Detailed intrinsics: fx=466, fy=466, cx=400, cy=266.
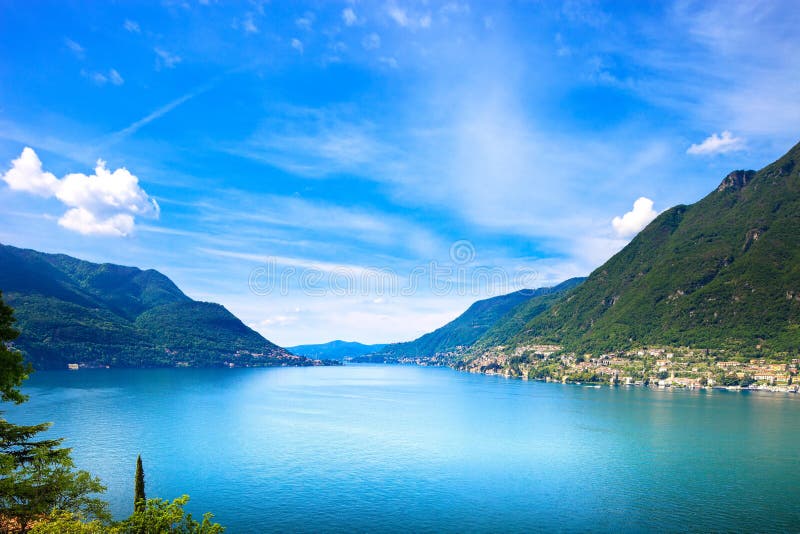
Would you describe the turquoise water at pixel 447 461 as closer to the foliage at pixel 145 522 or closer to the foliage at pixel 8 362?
the foliage at pixel 145 522

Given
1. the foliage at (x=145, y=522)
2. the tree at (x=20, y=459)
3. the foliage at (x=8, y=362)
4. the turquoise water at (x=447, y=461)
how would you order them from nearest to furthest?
the foliage at (x=8, y=362), the tree at (x=20, y=459), the foliage at (x=145, y=522), the turquoise water at (x=447, y=461)

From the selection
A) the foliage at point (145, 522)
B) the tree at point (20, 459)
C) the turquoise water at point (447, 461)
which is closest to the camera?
the tree at point (20, 459)

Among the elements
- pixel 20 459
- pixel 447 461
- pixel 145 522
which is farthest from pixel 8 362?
pixel 447 461

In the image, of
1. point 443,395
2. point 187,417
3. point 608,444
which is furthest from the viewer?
point 443,395

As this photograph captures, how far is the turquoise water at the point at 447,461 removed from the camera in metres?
50.1

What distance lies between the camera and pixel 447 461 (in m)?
75.2

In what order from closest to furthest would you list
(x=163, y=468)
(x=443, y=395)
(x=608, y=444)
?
1. (x=163, y=468)
2. (x=608, y=444)
3. (x=443, y=395)

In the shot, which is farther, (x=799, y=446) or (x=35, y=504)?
(x=799, y=446)

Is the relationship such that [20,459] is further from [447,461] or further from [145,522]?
[447,461]

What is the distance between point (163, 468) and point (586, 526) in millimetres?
55764

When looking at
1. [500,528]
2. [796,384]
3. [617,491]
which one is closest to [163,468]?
[500,528]

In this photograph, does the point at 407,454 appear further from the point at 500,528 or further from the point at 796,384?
the point at 796,384

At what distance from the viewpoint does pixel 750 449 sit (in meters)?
81.1

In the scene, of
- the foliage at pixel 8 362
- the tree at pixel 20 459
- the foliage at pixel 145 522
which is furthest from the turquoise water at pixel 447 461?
the foliage at pixel 8 362
